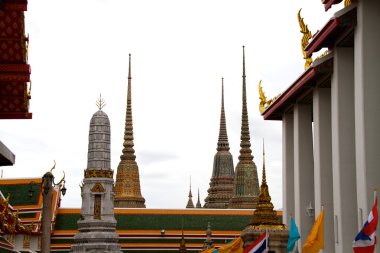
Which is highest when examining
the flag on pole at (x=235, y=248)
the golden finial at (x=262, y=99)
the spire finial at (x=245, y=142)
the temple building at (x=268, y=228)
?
the spire finial at (x=245, y=142)

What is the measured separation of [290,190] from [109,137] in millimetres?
29550

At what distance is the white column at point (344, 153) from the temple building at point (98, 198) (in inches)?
1361

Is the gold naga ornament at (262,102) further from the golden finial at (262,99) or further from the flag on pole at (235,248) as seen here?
the flag on pole at (235,248)

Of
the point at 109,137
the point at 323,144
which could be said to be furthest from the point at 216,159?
the point at 323,144

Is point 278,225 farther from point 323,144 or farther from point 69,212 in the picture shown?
point 69,212

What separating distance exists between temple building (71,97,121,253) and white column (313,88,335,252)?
3179 centimetres

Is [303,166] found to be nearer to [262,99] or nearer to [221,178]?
[262,99]

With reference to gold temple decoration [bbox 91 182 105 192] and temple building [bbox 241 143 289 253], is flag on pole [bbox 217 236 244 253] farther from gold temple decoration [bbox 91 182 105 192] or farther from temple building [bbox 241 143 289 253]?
gold temple decoration [bbox 91 182 105 192]

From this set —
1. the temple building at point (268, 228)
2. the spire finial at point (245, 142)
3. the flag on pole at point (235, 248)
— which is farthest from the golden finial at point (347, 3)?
the spire finial at point (245, 142)

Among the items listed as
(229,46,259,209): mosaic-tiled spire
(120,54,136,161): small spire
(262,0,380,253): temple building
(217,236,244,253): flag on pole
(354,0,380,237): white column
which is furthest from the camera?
(120,54,136,161): small spire

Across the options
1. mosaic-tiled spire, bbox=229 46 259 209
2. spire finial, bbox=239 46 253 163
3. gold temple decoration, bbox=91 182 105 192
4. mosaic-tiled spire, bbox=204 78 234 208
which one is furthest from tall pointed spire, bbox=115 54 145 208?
gold temple decoration, bbox=91 182 105 192

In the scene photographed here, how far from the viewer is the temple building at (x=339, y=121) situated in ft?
74.6

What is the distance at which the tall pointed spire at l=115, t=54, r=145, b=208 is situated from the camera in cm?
8244

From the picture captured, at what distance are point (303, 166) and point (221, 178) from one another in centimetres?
6017
